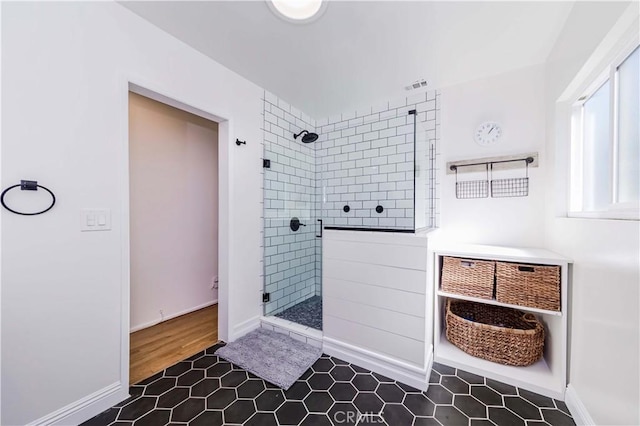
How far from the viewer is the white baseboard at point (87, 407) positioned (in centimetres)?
121

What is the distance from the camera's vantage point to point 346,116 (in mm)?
2928

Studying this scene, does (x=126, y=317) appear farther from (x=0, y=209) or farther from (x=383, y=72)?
(x=383, y=72)

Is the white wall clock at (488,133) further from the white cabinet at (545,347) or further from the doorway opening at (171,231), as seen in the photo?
the doorway opening at (171,231)

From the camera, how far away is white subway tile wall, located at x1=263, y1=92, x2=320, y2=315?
8.09 ft

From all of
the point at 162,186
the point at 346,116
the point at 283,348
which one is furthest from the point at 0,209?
the point at 346,116

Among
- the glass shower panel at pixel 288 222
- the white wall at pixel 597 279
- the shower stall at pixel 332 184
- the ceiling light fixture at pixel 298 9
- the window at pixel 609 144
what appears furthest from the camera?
the glass shower panel at pixel 288 222

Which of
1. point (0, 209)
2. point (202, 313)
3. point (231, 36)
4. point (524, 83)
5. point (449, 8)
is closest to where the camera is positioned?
point (0, 209)

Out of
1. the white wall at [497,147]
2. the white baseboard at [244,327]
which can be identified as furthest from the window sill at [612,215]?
the white baseboard at [244,327]

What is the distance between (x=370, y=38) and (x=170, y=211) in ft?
8.03

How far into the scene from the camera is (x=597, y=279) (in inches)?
47.3

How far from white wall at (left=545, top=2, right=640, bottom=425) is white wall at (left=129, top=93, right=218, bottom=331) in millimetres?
3162

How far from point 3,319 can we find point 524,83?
3.55m

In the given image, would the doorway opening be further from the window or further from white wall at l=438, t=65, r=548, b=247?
the window

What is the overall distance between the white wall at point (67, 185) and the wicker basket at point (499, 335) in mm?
2272
